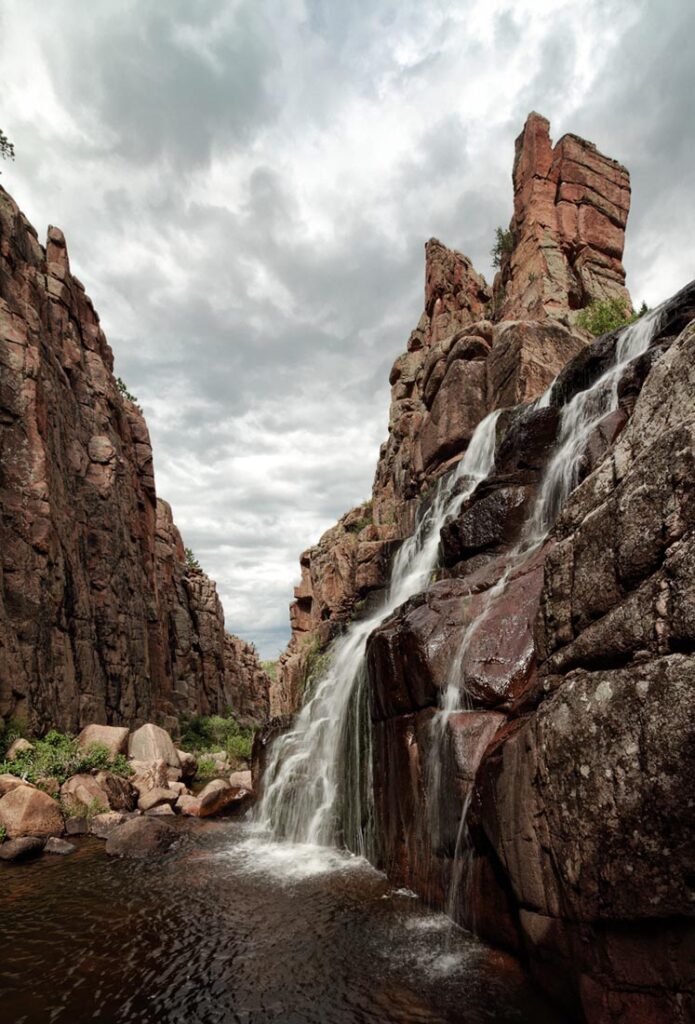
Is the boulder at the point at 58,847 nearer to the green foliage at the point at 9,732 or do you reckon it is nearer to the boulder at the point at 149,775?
the boulder at the point at 149,775

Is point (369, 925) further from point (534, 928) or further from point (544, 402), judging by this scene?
point (544, 402)

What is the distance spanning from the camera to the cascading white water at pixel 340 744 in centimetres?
1237

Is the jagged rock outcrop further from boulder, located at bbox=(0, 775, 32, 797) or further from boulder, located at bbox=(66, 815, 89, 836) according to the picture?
boulder, located at bbox=(66, 815, 89, 836)

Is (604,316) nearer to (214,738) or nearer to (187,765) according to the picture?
(187,765)

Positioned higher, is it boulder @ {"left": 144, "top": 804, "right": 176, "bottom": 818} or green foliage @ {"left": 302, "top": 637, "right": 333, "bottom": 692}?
green foliage @ {"left": 302, "top": 637, "right": 333, "bottom": 692}

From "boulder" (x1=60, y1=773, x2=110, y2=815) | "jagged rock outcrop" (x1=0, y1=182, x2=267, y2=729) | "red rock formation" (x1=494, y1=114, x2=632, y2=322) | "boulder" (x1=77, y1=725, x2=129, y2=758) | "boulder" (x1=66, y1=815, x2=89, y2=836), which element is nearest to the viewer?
"boulder" (x1=66, y1=815, x2=89, y2=836)

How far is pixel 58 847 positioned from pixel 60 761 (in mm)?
5765

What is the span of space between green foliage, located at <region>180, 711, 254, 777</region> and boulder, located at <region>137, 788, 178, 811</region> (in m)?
13.8

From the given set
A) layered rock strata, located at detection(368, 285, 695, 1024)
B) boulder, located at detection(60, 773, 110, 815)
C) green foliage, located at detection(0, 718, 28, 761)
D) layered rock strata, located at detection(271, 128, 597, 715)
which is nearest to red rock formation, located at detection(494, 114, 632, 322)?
layered rock strata, located at detection(271, 128, 597, 715)

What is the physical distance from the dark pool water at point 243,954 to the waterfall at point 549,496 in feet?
3.84

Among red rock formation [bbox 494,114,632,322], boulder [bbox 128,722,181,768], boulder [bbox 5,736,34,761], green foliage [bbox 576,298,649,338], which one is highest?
red rock formation [bbox 494,114,632,322]

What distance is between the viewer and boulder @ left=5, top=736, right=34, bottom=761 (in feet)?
60.7

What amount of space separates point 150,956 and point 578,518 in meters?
8.32

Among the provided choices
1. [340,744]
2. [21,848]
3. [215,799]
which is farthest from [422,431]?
[21,848]
